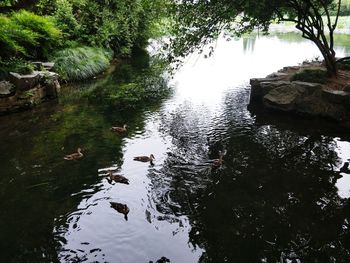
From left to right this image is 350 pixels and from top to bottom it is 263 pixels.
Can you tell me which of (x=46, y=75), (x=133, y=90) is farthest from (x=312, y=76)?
(x=46, y=75)

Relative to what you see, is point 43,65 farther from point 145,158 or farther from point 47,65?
point 145,158

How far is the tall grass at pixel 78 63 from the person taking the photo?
56.2ft

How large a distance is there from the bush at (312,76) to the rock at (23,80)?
10.0m

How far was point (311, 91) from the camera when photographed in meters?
13.0

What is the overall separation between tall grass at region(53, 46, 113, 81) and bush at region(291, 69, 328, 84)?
10.1m

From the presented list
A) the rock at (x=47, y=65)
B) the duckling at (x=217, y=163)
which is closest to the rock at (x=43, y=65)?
the rock at (x=47, y=65)

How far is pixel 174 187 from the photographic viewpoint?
789 cm

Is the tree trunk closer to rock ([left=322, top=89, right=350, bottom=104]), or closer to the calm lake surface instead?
rock ([left=322, top=89, right=350, bottom=104])

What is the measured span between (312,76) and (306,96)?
149cm

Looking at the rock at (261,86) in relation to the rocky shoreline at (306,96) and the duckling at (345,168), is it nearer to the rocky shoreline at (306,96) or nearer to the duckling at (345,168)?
the rocky shoreline at (306,96)

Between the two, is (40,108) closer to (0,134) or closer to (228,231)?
(0,134)

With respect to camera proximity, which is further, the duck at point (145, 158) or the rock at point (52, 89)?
the rock at point (52, 89)

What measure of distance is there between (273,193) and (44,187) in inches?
194

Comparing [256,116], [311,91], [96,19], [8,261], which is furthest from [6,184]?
[96,19]
